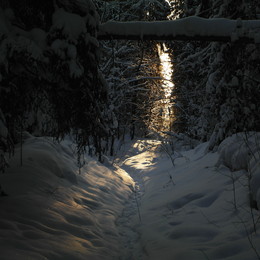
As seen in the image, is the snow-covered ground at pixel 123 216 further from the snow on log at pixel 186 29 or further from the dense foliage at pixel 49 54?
the snow on log at pixel 186 29

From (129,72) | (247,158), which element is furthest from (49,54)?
(129,72)

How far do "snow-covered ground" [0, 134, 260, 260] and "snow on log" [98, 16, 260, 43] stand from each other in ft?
5.97

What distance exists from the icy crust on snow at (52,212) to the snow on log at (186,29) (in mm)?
2955

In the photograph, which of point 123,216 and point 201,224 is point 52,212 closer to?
point 123,216

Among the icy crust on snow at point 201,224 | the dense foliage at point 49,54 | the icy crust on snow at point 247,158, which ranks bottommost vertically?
the icy crust on snow at point 201,224

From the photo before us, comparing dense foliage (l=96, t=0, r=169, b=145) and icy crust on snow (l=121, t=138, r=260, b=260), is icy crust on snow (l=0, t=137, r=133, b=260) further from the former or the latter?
dense foliage (l=96, t=0, r=169, b=145)

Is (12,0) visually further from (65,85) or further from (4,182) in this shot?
(4,182)

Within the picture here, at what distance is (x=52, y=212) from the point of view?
4.08 meters

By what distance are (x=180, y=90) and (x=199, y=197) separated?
1465 centimetres

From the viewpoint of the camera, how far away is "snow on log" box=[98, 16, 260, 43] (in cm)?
409

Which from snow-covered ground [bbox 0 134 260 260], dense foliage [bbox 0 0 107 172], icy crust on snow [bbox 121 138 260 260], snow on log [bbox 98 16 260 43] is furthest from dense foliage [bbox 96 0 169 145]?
dense foliage [bbox 0 0 107 172]

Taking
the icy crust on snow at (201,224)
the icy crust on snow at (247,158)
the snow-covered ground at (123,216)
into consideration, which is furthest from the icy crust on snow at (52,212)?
the icy crust on snow at (247,158)

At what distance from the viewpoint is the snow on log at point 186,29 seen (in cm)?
409

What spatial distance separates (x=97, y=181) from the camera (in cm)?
738
